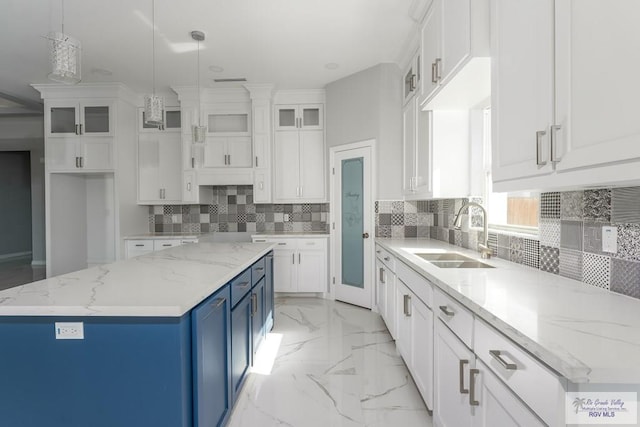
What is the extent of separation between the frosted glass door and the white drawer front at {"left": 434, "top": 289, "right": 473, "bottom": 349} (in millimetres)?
2334

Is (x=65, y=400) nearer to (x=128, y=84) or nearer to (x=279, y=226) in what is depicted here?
(x=279, y=226)

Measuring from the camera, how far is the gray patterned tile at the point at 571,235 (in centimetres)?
145

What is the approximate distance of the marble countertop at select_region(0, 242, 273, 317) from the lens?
118cm

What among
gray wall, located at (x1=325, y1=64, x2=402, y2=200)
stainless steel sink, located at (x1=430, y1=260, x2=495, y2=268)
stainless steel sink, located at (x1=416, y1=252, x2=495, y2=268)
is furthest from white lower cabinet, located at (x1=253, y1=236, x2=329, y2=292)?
stainless steel sink, located at (x1=430, y1=260, x2=495, y2=268)

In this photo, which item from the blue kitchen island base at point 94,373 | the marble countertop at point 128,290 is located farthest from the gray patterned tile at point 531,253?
the blue kitchen island base at point 94,373

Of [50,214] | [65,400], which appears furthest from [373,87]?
[50,214]

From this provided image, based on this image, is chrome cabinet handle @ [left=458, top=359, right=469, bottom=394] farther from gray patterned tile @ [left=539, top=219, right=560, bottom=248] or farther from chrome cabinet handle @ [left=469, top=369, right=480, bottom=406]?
gray patterned tile @ [left=539, top=219, right=560, bottom=248]

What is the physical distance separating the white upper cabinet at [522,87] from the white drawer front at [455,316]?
58cm

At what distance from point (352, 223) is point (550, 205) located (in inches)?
97.9

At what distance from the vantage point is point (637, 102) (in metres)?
0.77

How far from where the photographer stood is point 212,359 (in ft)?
4.96

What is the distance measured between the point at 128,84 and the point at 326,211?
323 centimetres

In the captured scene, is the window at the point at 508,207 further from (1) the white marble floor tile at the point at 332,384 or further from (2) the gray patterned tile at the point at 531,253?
(1) the white marble floor tile at the point at 332,384

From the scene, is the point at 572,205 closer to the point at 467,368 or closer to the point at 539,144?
the point at 539,144
